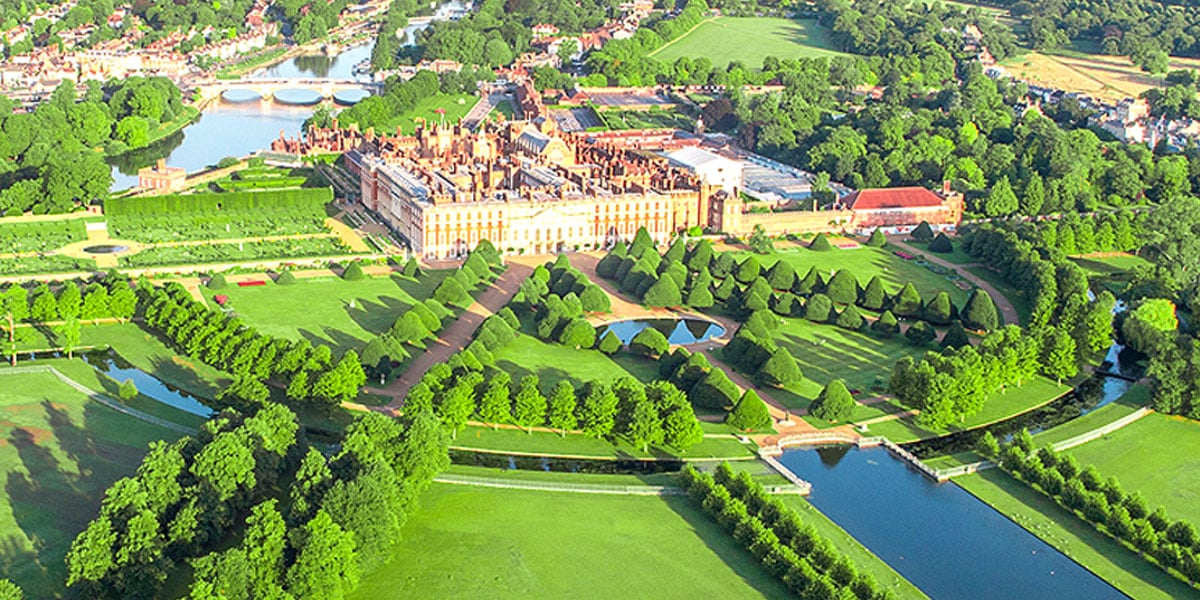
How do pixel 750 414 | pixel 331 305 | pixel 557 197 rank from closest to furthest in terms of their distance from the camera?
pixel 750 414, pixel 331 305, pixel 557 197

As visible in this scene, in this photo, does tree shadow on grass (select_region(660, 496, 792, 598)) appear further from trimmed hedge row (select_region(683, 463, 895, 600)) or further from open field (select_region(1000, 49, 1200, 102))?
open field (select_region(1000, 49, 1200, 102))

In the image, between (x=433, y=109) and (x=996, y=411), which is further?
(x=433, y=109)

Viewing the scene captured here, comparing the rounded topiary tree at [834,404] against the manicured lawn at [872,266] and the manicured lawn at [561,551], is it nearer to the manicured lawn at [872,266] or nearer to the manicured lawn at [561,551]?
the manicured lawn at [561,551]

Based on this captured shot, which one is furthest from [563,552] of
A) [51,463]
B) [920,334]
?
[920,334]

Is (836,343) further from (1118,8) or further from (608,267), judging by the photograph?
(1118,8)

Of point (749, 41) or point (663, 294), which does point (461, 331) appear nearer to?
point (663, 294)

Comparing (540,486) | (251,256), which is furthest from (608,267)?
(540,486)
